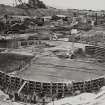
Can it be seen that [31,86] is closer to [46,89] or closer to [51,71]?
[46,89]

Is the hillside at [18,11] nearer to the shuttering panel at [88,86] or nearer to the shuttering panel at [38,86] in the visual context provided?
the shuttering panel at [38,86]

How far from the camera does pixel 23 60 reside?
69.8 ft

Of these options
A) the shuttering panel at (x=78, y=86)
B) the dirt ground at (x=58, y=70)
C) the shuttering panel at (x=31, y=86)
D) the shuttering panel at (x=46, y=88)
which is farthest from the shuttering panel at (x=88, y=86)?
the shuttering panel at (x=31, y=86)

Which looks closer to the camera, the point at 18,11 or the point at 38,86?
the point at 38,86

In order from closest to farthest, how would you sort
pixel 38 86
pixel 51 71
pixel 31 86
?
pixel 38 86 → pixel 31 86 → pixel 51 71

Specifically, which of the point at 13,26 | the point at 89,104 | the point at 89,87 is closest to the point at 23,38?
the point at 13,26

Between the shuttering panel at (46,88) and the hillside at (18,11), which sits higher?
the hillside at (18,11)

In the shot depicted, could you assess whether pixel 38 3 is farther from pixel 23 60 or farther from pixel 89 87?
pixel 89 87

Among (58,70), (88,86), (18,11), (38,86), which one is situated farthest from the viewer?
(18,11)

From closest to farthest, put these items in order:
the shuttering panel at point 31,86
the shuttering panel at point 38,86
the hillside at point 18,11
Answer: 1. the shuttering panel at point 38,86
2. the shuttering panel at point 31,86
3. the hillside at point 18,11

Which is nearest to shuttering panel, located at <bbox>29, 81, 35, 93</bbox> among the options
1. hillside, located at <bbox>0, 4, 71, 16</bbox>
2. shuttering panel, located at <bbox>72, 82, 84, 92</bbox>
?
shuttering panel, located at <bbox>72, 82, 84, 92</bbox>

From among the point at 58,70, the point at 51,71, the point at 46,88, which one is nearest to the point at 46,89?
the point at 46,88

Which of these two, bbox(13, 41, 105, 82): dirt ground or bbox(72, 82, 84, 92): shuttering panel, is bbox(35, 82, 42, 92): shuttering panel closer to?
bbox(13, 41, 105, 82): dirt ground

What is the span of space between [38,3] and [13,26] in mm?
25743
